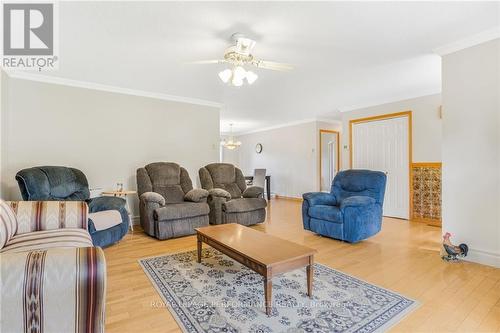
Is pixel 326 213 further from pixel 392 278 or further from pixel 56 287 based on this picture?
pixel 56 287

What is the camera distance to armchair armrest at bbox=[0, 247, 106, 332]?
37.9 inches

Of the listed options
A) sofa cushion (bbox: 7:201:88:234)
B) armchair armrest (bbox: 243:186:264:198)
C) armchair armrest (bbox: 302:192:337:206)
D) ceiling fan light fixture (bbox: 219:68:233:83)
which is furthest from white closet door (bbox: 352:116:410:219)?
sofa cushion (bbox: 7:201:88:234)

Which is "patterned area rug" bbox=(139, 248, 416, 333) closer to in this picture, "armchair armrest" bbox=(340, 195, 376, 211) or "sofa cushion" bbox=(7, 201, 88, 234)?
"sofa cushion" bbox=(7, 201, 88, 234)

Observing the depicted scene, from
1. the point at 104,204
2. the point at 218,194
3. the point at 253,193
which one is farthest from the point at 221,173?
the point at 104,204

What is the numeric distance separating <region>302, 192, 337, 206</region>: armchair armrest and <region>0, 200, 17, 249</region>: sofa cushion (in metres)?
3.14

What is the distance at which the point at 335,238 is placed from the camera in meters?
3.41

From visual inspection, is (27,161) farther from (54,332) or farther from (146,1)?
(54,332)

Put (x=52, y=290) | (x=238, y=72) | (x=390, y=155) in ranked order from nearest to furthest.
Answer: (x=52, y=290), (x=238, y=72), (x=390, y=155)

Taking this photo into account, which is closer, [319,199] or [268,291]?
[268,291]

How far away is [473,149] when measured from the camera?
104 inches

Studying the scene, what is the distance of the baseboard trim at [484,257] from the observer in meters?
2.52

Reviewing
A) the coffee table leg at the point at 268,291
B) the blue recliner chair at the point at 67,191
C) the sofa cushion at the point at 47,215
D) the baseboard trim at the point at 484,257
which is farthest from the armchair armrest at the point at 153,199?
the baseboard trim at the point at 484,257

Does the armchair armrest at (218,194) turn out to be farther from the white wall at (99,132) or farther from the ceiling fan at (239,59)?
the ceiling fan at (239,59)

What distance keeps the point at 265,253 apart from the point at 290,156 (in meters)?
5.97
